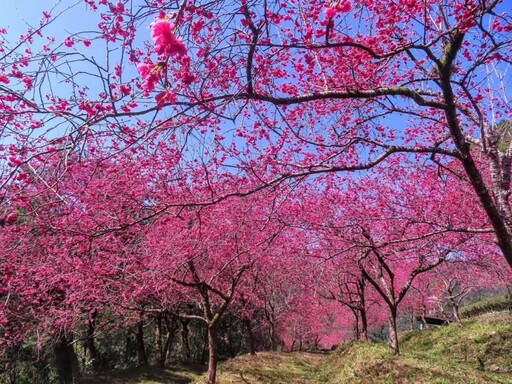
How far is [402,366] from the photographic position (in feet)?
27.2

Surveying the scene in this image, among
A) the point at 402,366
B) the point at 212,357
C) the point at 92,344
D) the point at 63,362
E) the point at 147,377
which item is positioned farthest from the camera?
the point at 92,344

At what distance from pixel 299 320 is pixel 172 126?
89.7ft

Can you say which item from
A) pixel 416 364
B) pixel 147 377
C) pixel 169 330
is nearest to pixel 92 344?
pixel 169 330

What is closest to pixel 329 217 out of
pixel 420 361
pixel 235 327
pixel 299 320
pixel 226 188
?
pixel 226 188

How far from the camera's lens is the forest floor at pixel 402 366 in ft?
26.1

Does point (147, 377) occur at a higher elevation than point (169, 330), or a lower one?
lower

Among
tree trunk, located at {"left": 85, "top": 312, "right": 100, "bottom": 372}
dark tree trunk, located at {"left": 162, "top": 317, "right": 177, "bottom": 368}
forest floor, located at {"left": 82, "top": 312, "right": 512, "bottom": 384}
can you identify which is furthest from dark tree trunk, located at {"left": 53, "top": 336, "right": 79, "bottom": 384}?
dark tree trunk, located at {"left": 162, "top": 317, "right": 177, "bottom": 368}

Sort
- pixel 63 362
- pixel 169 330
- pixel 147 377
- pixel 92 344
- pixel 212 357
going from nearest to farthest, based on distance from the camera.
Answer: pixel 212 357 → pixel 147 377 → pixel 63 362 → pixel 92 344 → pixel 169 330

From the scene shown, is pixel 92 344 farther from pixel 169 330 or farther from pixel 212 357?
pixel 212 357

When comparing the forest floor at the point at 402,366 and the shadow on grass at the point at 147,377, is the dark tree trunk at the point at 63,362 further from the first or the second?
the forest floor at the point at 402,366

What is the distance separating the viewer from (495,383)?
7.18 meters

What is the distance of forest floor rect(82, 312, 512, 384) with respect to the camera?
797 cm

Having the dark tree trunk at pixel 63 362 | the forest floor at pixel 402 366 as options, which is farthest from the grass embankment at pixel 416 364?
the dark tree trunk at pixel 63 362

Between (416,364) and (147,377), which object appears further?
(147,377)
